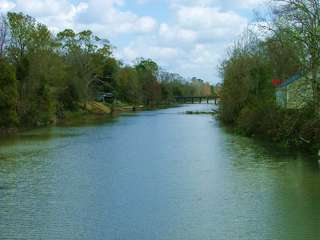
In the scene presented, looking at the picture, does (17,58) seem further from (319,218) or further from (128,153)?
(319,218)

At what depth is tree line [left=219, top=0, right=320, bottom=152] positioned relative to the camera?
932 inches

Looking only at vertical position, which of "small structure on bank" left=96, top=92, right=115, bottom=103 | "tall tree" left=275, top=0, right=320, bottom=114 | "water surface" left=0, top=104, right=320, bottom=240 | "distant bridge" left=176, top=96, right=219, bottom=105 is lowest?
"water surface" left=0, top=104, right=320, bottom=240

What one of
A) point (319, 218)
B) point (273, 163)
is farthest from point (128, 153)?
point (319, 218)

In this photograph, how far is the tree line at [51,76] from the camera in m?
48.5

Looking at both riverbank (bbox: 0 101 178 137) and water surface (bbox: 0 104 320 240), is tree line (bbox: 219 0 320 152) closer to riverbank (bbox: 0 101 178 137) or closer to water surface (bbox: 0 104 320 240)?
water surface (bbox: 0 104 320 240)

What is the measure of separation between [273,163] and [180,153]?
19.5ft

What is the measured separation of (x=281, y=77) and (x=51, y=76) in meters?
25.6

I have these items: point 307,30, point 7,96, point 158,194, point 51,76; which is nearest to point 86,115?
point 51,76

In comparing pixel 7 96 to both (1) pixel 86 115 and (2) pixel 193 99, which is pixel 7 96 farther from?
(2) pixel 193 99

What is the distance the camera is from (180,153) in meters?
28.6

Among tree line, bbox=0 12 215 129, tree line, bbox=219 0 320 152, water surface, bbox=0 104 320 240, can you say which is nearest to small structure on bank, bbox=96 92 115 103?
tree line, bbox=0 12 215 129

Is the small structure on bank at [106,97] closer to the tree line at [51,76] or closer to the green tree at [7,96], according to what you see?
the tree line at [51,76]

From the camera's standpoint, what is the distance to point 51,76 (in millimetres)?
59562

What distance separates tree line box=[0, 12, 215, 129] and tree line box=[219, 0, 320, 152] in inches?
677
